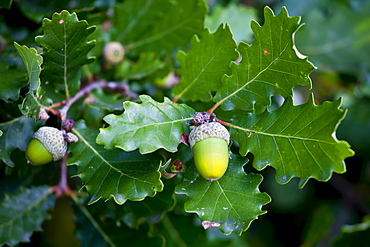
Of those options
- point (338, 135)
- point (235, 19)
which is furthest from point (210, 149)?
point (338, 135)

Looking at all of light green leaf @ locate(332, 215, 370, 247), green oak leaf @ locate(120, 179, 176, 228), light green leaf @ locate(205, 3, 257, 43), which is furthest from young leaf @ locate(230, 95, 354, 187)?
light green leaf @ locate(332, 215, 370, 247)

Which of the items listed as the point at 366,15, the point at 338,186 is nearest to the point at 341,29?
the point at 366,15

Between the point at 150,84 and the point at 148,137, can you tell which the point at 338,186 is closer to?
the point at 150,84

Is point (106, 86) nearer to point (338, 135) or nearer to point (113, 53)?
point (113, 53)

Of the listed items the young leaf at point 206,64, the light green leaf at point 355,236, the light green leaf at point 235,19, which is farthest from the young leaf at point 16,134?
the light green leaf at point 355,236

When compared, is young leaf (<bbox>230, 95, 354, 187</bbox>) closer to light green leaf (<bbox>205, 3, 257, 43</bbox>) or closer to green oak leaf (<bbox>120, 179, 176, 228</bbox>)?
green oak leaf (<bbox>120, 179, 176, 228</bbox>)
